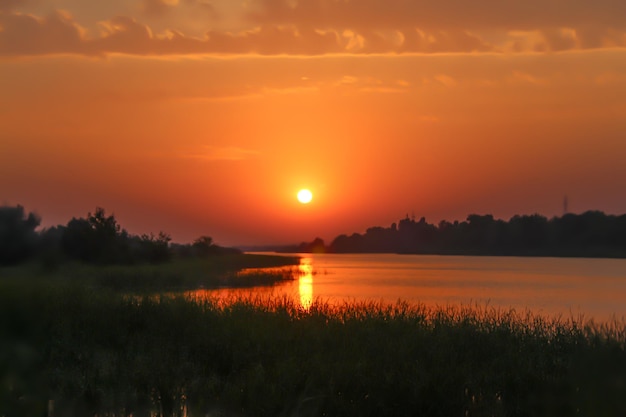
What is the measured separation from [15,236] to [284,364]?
1628cm

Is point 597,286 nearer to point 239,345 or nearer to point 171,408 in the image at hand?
point 239,345

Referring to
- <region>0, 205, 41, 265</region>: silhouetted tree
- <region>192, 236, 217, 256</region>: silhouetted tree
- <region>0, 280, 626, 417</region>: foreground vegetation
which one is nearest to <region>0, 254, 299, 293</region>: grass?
<region>0, 205, 41, 265</region>: silhouetted tree

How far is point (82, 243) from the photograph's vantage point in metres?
51.0

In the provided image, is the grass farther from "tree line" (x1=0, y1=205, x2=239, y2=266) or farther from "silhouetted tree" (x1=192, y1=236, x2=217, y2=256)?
"silhouetted tree" (x1=192, y1=236, x2=217, y2=256)

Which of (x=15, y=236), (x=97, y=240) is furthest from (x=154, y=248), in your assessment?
(x=15, y=236)

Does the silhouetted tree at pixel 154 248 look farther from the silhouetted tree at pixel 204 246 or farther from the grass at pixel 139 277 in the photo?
the silhouetted tree at pixel 204 246

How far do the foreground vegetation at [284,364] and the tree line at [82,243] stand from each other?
3.94 metres

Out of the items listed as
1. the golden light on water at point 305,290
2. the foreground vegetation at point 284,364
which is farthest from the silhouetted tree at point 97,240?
the foreground vegetation at point 284,364

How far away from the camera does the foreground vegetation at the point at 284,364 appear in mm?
13164

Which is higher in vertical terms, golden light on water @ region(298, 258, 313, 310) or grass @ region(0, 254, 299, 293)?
grass @ region(0, 254, 299, 293)

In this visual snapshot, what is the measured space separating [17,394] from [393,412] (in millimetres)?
7130

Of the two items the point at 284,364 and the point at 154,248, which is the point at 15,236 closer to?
the point at 284,364

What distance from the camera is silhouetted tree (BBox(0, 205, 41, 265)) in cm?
2581

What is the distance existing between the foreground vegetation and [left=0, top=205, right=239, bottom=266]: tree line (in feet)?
12.9
